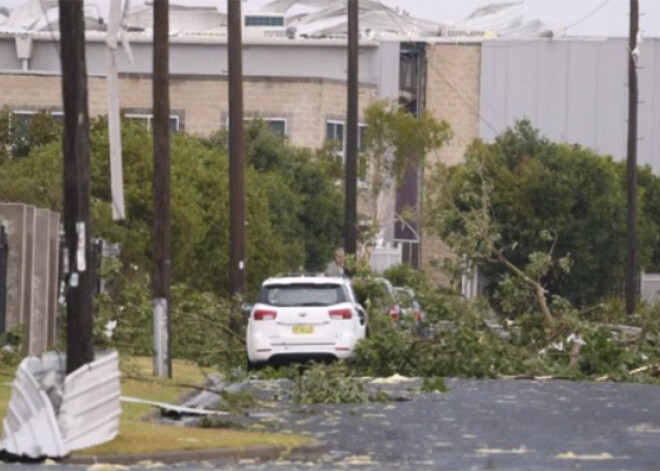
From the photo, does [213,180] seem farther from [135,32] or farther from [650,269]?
[135,32]

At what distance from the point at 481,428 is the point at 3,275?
1116 cm

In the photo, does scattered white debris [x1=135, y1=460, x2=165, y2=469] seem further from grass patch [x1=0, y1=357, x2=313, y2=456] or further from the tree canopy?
the tree canopy

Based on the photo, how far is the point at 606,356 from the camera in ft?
107

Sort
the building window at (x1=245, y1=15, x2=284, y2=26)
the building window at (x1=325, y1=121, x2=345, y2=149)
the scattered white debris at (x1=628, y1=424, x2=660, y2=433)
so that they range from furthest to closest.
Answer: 1. the building window at (x1=245, y1=15, x2=284, y2=26)
2. the building window at (x1=325, y1=121, x2=345, y2=149)
3. the scattered white debris at (x1=628, y1=424, x2=660, y2=433)

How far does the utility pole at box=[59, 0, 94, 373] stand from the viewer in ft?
64.5

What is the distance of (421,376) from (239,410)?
335 inches

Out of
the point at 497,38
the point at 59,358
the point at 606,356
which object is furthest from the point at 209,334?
the point at 497,38

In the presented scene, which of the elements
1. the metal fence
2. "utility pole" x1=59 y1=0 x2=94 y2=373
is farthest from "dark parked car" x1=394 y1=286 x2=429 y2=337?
"utility pole" x1=59 y1=0 x2=94 y2=373

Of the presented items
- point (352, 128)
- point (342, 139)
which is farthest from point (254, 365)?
point (342, 139)

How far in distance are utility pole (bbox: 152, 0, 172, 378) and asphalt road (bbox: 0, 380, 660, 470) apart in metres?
1.55

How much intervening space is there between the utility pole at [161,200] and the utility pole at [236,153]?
8.86 m

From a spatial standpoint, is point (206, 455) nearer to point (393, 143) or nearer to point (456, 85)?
point (393, 143)

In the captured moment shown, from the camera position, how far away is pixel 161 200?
1187 inches

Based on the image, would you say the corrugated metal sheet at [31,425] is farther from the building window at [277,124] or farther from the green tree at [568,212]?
the building window at [277,124]
